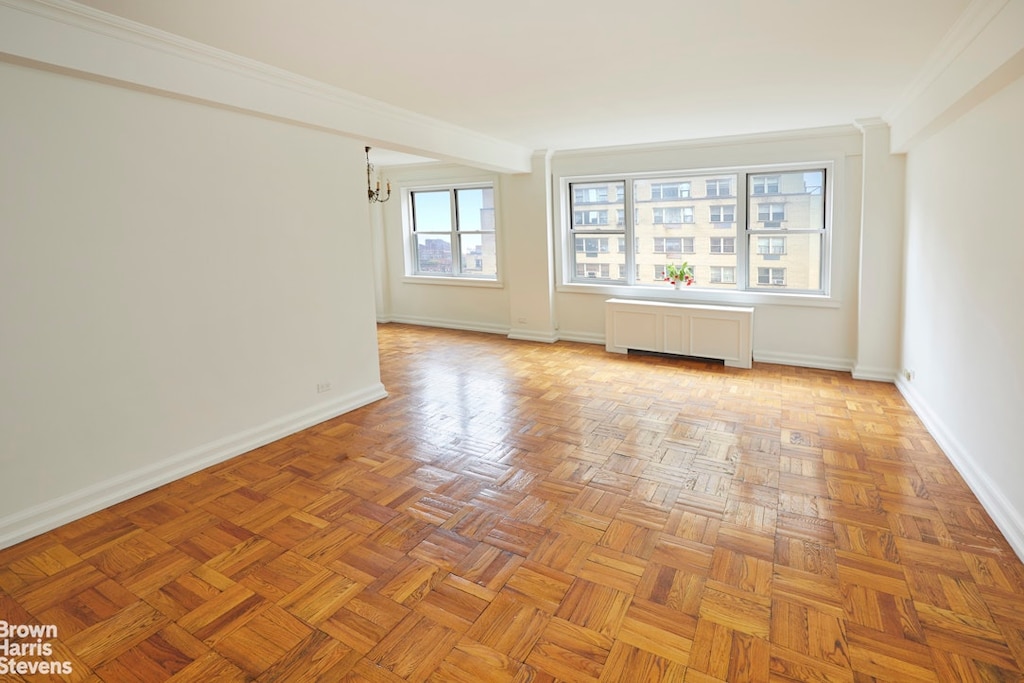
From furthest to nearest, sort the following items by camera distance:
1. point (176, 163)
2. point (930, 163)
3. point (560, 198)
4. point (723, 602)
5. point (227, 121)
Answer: point (560, 198) → point (930, 163) → point (227, 121) → point (176, 163) → point (723, 602)

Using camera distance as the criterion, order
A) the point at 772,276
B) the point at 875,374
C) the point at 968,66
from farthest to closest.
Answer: the point at 772,276, the point at 875,374, the point at 968,66

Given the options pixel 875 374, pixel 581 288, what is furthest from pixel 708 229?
pixel 875 374

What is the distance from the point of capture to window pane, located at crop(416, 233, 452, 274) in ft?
26.3

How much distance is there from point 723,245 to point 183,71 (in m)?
4.92

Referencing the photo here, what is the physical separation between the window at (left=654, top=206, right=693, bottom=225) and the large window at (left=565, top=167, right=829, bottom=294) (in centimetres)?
1

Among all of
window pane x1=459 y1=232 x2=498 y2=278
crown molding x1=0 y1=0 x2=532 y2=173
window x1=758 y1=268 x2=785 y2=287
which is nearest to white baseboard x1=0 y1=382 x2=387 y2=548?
crown molding x1=0 y1=0 x2=532 y2=173

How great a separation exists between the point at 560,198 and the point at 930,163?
366cm

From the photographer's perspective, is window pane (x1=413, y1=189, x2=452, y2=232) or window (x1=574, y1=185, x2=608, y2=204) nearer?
window (x1=574, y1=185, x2=608, y2=204)

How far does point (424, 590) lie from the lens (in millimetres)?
2205

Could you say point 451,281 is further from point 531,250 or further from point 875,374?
point 875,374

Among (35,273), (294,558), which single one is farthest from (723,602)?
(35,273)

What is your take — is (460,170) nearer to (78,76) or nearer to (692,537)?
(78,76)

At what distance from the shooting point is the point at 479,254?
7742 millimetres

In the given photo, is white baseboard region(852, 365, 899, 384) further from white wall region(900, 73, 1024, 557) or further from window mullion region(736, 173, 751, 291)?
window mullion region(736, 173, 751, 291)
